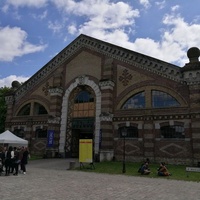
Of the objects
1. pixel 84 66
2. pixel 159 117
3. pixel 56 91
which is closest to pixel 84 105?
pixel 56 91

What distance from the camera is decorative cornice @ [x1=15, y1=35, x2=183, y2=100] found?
25025 millimetres

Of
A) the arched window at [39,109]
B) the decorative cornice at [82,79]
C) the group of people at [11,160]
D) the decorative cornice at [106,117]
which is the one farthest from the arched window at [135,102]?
the group of people at [11,160]

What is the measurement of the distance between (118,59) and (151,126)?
8927 millimetres

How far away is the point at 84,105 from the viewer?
29609 millimetres

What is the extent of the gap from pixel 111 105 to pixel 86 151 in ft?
26.2

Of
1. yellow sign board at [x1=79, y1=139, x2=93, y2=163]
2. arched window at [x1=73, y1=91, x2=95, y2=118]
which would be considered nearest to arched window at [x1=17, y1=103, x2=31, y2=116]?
arched window at [x1=73, y1=91, x2=95, y2=118]

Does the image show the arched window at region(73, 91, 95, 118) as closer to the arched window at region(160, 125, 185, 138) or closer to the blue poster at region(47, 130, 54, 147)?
the blue poster at region(47, 130, 54, 147)

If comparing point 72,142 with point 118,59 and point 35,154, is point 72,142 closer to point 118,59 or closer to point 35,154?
point 35,154

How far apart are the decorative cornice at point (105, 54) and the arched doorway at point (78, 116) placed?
16.7ft

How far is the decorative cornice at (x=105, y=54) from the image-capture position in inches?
985

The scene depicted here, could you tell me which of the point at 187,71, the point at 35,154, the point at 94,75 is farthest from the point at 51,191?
the point at 35,154

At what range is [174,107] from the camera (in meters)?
23.8

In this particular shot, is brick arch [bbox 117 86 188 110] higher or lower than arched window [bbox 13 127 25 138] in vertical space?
higher

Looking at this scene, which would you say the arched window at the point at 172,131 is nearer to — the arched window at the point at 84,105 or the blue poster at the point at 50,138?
the arched window at the point at 84,105
